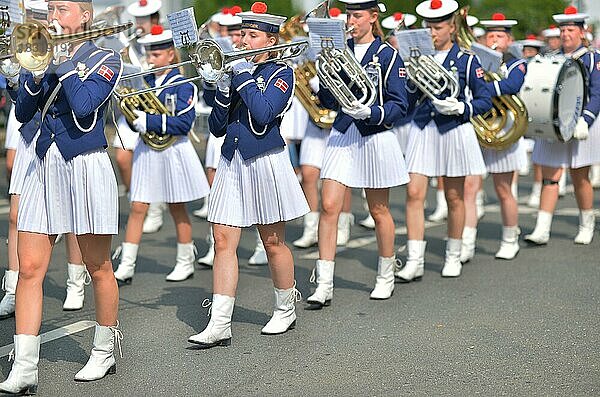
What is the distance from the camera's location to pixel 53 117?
5.68 m

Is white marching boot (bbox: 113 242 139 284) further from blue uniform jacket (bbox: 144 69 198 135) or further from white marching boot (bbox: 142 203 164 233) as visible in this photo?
white marching boot (bbox: 142 203 164 233)

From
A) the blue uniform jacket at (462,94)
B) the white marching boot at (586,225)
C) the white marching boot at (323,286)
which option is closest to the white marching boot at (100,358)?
the white marching boot at (323,286)

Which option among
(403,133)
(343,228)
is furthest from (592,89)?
(343,228)

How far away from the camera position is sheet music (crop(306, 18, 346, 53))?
7.18 m

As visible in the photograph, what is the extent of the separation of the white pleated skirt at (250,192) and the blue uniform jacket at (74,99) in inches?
36.9

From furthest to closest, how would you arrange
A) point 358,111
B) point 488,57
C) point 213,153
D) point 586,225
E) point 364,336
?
1. point 586,225
2. point 213,153
3. point 488,57
4. point 358,111
5. point 364,336

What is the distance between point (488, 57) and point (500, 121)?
607 mm

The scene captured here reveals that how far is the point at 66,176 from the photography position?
571cm

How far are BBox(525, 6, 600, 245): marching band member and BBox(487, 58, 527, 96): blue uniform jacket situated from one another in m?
0.68

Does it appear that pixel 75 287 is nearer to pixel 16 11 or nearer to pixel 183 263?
pixel 183 263

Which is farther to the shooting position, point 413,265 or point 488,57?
point 488,57

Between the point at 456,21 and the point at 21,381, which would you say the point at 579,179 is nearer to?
the point at 456,21

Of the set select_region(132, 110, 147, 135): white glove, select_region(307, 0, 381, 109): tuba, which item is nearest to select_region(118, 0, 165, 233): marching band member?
select_region(132, 110, 147, 135): white glove

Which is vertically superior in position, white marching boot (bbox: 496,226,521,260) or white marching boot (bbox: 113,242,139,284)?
white marching boot (bbox: 113,242,139,284)
